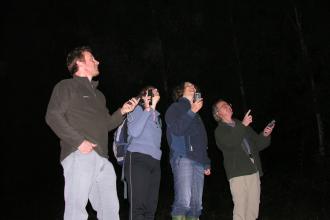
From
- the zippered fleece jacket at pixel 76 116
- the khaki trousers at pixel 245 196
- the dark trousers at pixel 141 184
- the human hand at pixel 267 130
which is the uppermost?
the zippered fleece jacket at pixel 76 116

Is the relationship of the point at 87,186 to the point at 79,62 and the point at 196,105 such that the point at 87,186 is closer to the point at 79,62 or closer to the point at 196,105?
the point at 79,62

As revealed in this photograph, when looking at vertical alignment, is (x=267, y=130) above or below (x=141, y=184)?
above

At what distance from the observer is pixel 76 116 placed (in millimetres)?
3564

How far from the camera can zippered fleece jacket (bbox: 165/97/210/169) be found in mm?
4752

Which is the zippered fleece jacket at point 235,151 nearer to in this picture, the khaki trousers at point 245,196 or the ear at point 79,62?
the khaki trousers at point 245,196

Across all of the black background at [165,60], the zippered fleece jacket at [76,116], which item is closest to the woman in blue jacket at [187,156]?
the zippered fleece jacket at [76,116]

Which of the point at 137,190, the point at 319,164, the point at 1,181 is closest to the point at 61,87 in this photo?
the point at 137,190

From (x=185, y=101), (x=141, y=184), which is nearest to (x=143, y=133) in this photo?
(x=141, y=184)

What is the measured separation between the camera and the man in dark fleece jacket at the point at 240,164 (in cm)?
522

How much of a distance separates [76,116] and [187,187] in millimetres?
1788

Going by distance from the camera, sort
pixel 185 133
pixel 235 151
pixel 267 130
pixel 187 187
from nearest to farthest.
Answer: pixel 187 187
pixel 185 133
pixel 235 151
pixel 267 130

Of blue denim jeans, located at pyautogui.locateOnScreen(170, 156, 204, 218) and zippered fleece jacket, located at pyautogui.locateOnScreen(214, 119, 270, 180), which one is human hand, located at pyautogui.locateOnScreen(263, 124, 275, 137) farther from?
blue denim jeans, located at pyautogui.locateOnScreen(170, 156, 204, 218)

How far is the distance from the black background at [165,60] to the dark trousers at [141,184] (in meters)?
12.8

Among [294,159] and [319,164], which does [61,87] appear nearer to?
[319,164]
